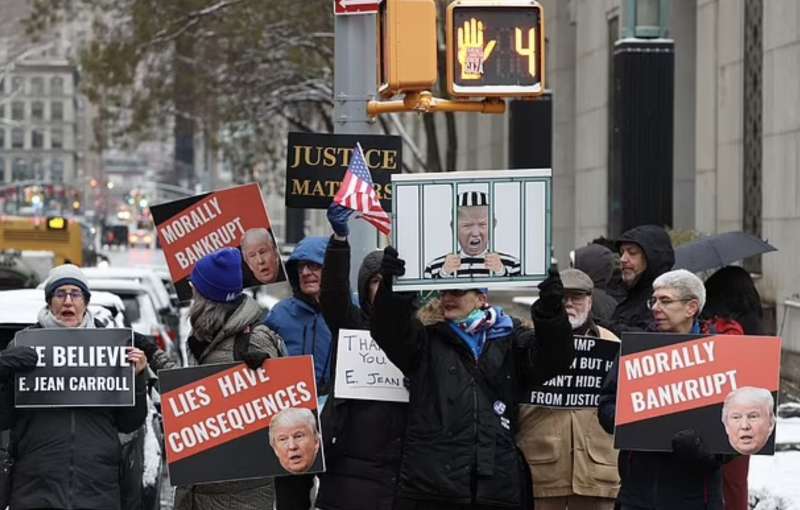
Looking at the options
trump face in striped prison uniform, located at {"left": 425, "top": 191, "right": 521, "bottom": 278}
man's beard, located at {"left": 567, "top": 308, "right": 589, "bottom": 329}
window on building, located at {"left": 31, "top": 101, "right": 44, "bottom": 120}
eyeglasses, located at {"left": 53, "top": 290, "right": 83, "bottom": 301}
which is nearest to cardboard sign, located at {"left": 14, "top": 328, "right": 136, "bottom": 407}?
eyeglasses, located at {"left": 53, "top": 290, "right": 83, "bottom": 301}

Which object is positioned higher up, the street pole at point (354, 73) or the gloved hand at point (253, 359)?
the street pole at point (354, 73)

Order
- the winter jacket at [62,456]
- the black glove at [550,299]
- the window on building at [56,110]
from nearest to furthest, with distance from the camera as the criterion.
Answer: the black glove at [550,299] < the winter jacket at [62,456] < the window on building at [56,110]

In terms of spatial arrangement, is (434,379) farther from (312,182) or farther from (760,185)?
(760,185)

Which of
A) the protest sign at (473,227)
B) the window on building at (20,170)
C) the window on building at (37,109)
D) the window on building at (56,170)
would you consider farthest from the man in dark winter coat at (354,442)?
the window on building at (56,170)

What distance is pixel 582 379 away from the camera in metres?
8.59

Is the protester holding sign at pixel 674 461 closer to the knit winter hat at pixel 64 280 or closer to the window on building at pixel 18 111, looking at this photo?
the knit winter hat at pixel 64 280

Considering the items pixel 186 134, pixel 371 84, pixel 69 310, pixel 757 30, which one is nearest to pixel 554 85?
pixel 757 30

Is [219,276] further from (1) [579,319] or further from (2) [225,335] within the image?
(1) [579,319]

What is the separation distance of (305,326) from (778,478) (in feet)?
13.1

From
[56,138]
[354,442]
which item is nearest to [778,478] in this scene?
[354,442]

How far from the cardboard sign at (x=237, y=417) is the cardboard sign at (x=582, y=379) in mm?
1106

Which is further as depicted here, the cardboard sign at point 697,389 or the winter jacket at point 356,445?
the winter jacket at point 356,445

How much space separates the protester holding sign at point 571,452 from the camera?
8.41 metres

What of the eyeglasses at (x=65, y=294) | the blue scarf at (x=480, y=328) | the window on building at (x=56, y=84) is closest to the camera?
the blue scarf at (x=480, y=328)
